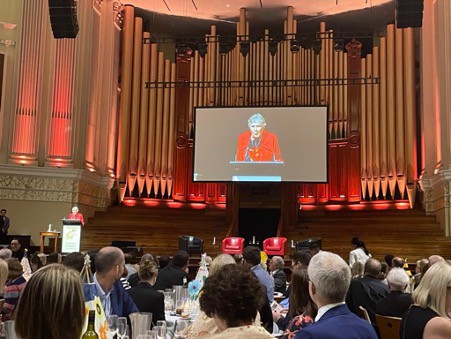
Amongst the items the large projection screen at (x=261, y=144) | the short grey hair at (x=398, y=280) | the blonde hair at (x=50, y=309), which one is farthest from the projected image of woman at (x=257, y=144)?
the blonde hair at (x=50, y=309)

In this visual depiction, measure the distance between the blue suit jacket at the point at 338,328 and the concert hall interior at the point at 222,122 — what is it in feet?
33.9

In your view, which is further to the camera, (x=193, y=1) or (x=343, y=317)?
(x=193, y=1)

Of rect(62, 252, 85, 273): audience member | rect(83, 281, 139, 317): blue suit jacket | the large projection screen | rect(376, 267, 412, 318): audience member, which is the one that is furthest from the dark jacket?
the large projection screen

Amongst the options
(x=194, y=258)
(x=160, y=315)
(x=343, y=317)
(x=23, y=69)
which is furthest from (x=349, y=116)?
(x=343, y=317)

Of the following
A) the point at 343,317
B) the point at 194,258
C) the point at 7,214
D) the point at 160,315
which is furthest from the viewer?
the point at 7,214

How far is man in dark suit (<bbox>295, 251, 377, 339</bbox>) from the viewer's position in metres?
2.47

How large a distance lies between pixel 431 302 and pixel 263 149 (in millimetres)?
12825

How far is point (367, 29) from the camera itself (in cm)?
1833

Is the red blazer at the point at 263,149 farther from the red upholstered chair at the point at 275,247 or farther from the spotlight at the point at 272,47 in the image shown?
the red upholstered chair at the point at 275,247

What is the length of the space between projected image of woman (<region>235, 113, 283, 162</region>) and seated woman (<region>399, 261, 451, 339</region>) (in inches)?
496

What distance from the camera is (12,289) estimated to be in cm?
473

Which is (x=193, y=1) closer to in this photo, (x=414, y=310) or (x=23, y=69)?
(x=23, y=69)

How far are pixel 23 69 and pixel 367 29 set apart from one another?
10.5 m

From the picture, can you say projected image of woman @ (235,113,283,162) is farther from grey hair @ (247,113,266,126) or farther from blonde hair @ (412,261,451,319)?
blonde hair @ (412,261,451,319)
